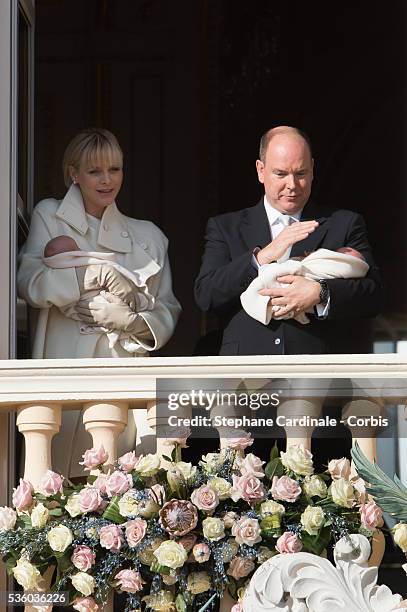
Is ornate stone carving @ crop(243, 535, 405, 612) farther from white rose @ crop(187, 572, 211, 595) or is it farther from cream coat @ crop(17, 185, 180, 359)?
cream coat @ crop(17, 185, 180, 359)

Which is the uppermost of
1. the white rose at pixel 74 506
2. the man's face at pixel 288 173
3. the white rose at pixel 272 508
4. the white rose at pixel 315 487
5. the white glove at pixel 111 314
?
the man's face at pixel 288 173

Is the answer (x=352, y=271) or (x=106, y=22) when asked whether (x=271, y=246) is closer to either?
(x=352, y=271)

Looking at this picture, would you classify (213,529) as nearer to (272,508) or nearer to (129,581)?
(272,508)

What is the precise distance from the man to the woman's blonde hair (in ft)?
1.46

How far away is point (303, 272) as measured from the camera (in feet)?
19.2

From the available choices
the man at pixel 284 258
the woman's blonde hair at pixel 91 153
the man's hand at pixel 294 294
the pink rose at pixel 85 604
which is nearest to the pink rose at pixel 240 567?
the pink rose at pixel 85 604

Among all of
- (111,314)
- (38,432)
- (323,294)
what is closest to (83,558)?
(38,432)

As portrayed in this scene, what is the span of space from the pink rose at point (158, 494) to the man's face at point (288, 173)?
1.35m

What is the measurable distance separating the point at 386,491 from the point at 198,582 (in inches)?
25.1

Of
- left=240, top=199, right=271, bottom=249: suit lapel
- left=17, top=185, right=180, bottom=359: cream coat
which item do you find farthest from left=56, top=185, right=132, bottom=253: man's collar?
left=240, top=199, right=271, bottom=249: suit lapel

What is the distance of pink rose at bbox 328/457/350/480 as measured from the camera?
5.21 m

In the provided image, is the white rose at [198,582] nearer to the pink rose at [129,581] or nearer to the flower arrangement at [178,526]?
the flower arrangement at [178,526]

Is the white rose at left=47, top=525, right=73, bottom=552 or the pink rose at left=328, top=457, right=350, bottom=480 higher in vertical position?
the pink rose at left=328, top=457, right=350, bottom=480

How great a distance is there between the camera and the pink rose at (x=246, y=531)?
5.09 meters
